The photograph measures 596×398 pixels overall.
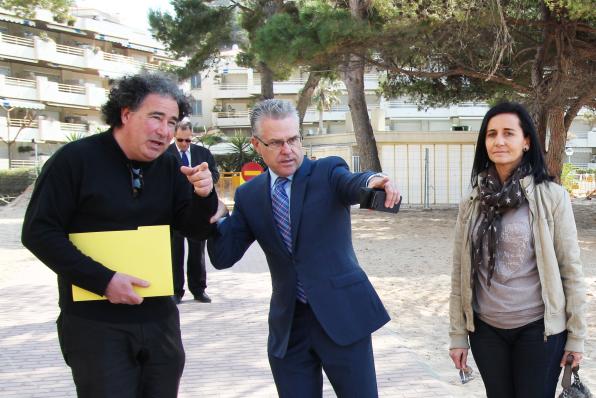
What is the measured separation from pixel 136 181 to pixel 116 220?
6.9 inches

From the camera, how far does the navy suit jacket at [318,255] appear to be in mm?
2639

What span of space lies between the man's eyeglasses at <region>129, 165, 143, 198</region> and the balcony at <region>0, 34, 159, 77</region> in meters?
38.8

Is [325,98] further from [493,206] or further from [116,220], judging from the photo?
[116,220]

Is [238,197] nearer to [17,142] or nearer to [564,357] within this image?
[564,357]

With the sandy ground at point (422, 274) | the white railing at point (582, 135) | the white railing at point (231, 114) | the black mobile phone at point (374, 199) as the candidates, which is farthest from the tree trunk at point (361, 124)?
the white railing at point (582, 135)

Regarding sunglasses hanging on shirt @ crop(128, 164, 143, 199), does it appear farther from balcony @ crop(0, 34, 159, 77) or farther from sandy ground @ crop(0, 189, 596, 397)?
balcony @ crop(0, 34, 159, 77)

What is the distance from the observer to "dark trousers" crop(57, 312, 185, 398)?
2432 mm

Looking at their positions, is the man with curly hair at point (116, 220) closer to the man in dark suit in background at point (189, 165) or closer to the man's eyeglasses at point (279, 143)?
the man's eyeglasses at point (279, 143)

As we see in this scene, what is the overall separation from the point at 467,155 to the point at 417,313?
15754 millimetres

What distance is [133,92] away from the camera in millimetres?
2496

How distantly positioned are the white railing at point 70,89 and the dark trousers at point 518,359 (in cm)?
4573

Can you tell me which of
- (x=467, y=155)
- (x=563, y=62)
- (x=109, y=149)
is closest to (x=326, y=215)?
(x=109, y=149)

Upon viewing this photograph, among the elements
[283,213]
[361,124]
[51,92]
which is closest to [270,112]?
[283,213]

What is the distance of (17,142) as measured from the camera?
4234cm
